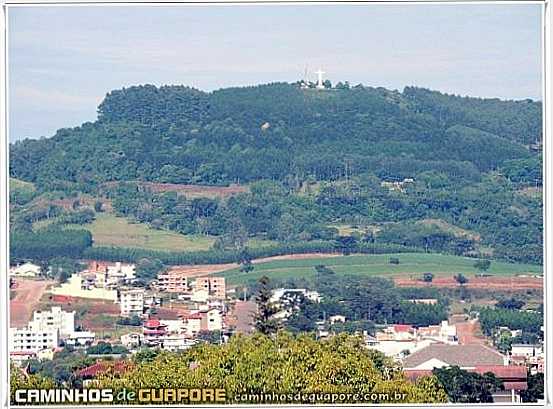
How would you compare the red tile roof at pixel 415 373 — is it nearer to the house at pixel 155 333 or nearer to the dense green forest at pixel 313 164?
the dense green forest at pixel 313 164

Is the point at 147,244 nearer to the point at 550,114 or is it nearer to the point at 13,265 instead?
the point at 13,265

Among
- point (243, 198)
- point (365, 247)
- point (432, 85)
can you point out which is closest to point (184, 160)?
point (243, 198)

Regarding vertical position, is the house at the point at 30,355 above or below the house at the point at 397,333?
below

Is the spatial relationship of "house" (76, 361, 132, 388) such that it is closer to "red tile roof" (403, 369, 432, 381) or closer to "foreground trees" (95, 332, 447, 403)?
"foreground trees" (95, 332, 447, 403)

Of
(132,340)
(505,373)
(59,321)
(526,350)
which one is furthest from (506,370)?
(59,321)

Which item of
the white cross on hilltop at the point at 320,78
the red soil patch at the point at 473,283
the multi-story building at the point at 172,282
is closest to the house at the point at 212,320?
the multi-story building at the point at 172,282
